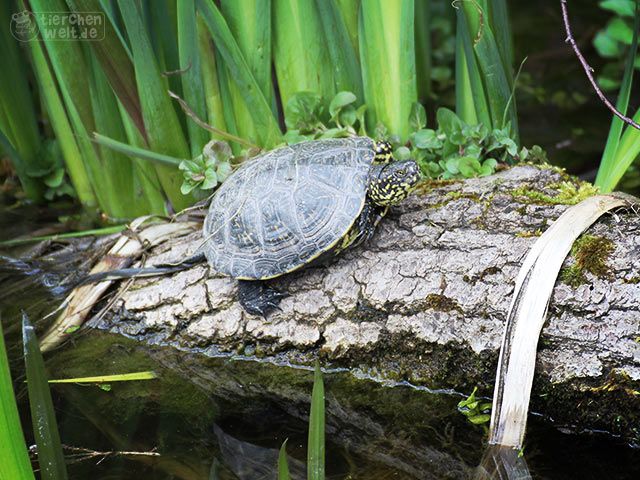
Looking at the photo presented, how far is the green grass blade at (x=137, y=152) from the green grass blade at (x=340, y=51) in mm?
832

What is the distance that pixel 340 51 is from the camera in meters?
3.04

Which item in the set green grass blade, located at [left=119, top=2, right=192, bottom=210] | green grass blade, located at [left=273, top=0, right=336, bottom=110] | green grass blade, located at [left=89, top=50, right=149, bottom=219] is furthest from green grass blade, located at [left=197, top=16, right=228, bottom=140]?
green grass blade, located at [left=89, top=50, right=149, bottom=219]

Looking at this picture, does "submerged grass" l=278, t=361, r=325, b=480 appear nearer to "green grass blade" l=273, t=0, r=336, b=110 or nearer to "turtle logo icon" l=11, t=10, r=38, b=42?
"green grass blade" l=273, t=0, r=336, b=110

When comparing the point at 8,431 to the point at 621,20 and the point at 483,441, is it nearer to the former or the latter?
the point at 483,441

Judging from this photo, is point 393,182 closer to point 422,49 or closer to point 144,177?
point 144,177

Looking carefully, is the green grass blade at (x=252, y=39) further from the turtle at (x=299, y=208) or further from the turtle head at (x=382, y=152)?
the turtle head at (x=382, y=152)

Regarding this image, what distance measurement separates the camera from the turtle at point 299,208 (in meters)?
2.57

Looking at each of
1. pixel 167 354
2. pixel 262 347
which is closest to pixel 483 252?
pixel 262 347

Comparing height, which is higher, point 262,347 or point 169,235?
point 169,235

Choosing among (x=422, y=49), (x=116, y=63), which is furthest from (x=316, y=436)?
(x=422, y=49)

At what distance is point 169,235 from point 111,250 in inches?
11.4

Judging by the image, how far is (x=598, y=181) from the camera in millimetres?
2809

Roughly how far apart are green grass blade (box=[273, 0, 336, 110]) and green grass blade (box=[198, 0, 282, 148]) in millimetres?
173

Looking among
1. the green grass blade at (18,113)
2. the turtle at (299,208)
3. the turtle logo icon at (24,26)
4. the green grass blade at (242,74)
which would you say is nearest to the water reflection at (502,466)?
the turtle at (299,208)
